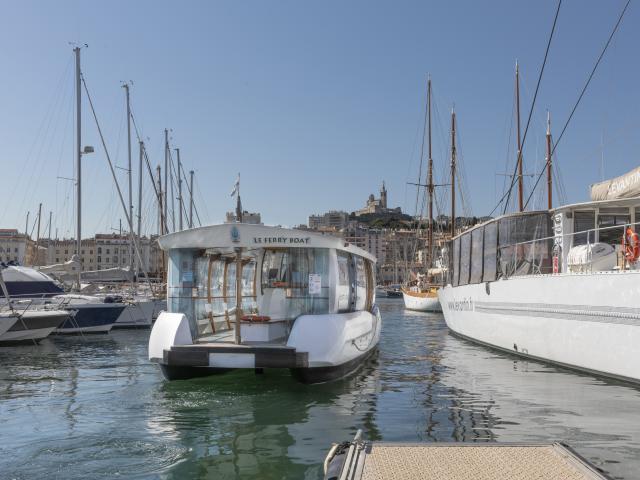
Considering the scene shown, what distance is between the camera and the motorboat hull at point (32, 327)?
23.3m

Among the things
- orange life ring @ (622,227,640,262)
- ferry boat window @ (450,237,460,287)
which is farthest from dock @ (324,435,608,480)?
ferry boat window @ (450,237,460,287)

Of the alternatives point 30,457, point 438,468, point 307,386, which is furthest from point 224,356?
point 438,468

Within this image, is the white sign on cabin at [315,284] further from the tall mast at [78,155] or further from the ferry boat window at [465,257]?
the tall mast at [78,155]

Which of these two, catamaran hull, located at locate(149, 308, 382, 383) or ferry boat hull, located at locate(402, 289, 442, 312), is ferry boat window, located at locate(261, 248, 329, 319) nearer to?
catamaran hull, located at locate(149, 308, 382, 383)

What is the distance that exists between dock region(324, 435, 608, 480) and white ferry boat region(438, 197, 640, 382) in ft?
22.8

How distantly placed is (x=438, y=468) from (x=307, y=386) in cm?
694

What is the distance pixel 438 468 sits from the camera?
590cm

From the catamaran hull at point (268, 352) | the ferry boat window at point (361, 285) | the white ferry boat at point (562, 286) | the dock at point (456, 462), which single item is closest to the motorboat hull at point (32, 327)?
the catamaran hull at point (268, 352)

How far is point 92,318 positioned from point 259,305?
56.6 feet

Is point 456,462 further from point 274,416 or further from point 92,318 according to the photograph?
point 92,318

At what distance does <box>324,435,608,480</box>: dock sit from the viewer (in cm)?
566

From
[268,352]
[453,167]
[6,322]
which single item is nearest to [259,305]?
[268,352]

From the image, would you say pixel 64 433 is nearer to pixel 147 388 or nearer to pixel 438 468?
pixel 147 388

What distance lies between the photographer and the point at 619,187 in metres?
15.4
